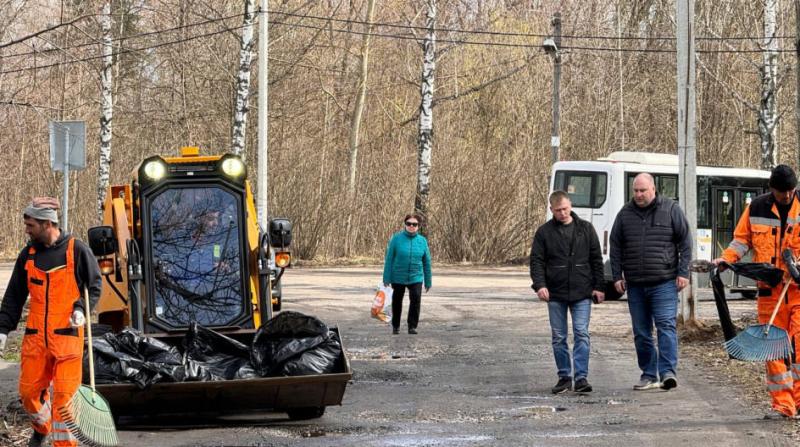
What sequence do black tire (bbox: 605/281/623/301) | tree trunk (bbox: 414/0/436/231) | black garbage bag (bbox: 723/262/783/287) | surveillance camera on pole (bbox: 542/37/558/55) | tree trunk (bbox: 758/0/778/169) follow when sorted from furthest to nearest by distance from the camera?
1. tree trunk (bbox: 414/0/436/231)
2. surveillance camera on pole (bbox: 542/37/558/55)
3. tree trunk (bbox: 758/0/778/169)
4. black tire (bbox: 605/281/623/301)
5. black garbage bag (bbox: 723/262/783/287)

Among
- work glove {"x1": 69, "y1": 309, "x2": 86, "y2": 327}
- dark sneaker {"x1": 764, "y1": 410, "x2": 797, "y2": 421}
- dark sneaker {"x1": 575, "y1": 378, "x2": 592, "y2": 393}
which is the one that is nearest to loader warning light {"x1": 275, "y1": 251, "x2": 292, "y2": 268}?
dark sneaker {"x1": 575, "y1": 378, "x2": 592, "y2": 393}

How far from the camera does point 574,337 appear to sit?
40.3 ft

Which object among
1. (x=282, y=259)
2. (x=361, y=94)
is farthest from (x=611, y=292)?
(x=361, y=94)

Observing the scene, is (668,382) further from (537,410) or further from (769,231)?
(769,231)

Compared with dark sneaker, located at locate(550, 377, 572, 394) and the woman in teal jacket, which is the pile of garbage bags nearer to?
dark sneaker, located at locate(550, 377, 572, 394)

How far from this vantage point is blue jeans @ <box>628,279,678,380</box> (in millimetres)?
11930

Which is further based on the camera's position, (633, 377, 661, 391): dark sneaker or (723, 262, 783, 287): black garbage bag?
(633, 377, 661, 391): dark sneaker

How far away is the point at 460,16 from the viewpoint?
45.8 metres

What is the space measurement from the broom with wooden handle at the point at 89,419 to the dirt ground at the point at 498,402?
0.58m

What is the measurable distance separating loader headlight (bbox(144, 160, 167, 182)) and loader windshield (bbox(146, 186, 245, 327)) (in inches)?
6.4

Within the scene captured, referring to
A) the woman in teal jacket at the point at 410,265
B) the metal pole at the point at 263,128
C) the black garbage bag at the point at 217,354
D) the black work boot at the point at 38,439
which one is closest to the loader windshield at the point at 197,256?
the black garbage bag at the point at 217,354

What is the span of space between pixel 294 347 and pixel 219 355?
86 centimetres

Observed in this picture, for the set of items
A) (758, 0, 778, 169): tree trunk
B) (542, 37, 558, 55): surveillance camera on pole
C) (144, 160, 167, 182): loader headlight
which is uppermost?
(542, 37, 558, 55): surveillance camera on pole

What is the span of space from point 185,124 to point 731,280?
739 inches
